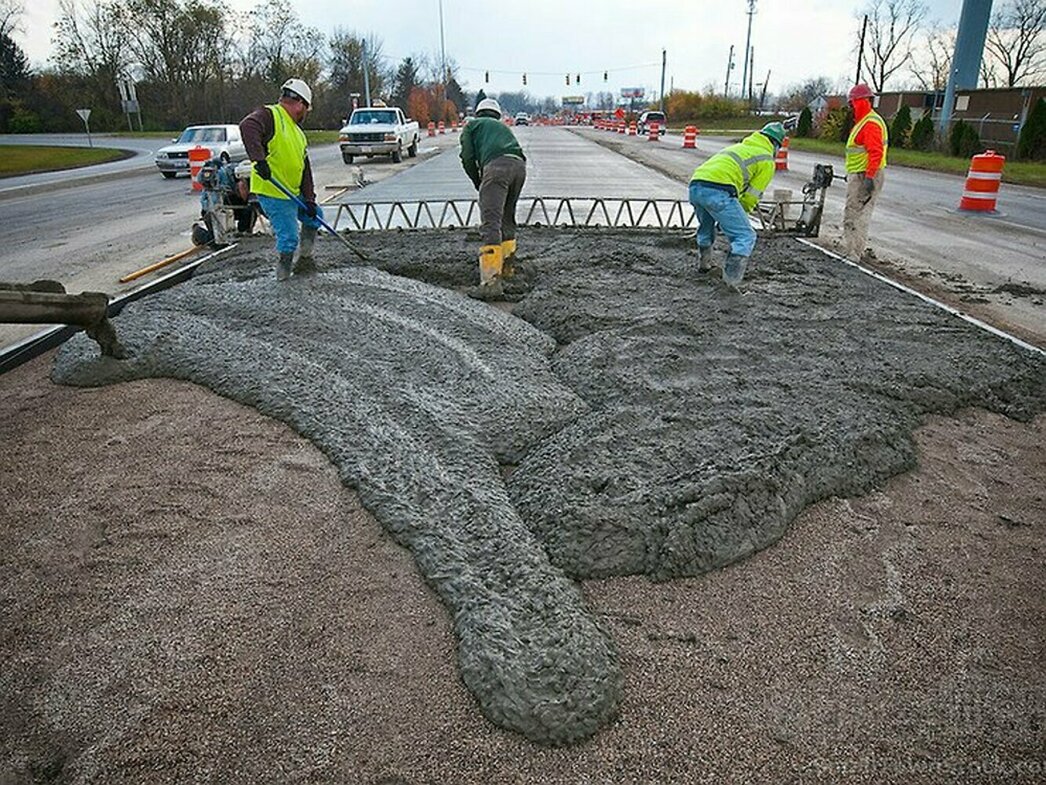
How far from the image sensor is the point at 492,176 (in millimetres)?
6594

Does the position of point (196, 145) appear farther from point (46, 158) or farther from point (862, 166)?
point (862, 166)

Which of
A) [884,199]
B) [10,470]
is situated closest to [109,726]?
[10,470]

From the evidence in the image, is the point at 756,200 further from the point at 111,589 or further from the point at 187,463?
the point at 111,589

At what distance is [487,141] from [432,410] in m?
3.67

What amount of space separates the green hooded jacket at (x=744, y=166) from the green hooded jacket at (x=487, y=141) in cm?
176

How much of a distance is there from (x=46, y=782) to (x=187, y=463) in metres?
1.89

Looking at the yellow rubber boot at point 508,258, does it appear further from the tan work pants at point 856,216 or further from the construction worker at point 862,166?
the tan work pants at point 856,216

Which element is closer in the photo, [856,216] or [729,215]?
[729,215]

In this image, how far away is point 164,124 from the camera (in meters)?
50.2

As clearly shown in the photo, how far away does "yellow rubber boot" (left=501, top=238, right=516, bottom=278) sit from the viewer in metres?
6.93

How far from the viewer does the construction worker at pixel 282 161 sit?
6129mm

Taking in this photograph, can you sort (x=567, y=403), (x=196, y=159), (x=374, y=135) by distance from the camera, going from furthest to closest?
(x=374, y=135)
(x=196, y=159)
(x=567, y=403)

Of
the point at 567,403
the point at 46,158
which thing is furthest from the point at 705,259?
the point at 46,158

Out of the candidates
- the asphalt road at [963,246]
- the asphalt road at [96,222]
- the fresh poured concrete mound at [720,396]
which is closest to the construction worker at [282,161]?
the fresh poured concrete mound at [720,396]
